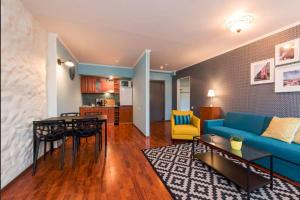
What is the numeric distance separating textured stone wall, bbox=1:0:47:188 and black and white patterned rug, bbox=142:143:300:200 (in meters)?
1.97

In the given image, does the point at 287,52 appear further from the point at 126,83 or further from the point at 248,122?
the point at 126,83

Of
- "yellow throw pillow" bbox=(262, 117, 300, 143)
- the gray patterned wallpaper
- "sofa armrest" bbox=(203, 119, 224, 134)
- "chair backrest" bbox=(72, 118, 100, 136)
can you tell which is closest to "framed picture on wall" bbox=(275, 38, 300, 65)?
the gray patterned wallpaper

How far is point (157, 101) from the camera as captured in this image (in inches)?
266

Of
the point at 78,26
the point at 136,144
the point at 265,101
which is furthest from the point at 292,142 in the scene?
the point at 78,26

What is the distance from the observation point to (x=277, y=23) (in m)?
2.50

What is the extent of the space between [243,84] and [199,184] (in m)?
2.89

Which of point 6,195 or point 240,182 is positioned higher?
point 240,182

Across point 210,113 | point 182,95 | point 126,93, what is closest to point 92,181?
point 210,113

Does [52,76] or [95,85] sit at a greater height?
[95,85]

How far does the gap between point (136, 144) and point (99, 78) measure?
376cm

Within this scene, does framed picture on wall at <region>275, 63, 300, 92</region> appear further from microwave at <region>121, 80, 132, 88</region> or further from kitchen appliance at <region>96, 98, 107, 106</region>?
kitchen appliance at <region>96, 98, 107, 106</region>

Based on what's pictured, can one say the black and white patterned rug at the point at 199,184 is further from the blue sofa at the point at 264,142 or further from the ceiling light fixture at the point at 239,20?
the ceiling light fixture at the point at 239,20

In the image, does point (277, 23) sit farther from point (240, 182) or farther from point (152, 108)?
point (152, 108)

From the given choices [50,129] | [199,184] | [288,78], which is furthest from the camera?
[288,78]
